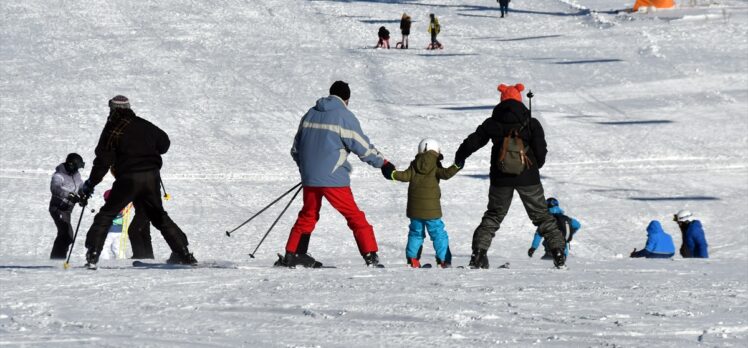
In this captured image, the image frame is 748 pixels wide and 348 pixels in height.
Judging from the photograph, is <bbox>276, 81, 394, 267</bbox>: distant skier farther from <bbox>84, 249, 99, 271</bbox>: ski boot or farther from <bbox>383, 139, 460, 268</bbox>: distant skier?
<bbox>84, 249, 99, 271</bbox>: ski boot

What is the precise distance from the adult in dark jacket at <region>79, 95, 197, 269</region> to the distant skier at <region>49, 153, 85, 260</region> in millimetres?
3599

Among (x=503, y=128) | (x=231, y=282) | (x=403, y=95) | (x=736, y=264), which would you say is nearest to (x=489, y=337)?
(x=231, y=282)

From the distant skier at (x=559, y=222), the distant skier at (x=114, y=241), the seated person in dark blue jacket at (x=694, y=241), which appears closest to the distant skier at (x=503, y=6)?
the distant skier at (x=559, y=222)

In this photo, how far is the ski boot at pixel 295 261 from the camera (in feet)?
27.9

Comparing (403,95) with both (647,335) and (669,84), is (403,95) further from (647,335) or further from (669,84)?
(647,335)

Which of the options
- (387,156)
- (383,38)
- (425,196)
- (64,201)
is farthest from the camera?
(383,38)

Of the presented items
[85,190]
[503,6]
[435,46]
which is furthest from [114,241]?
[503,6]

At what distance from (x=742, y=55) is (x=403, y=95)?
887 cm

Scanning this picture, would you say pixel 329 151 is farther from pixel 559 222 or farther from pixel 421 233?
pixel 559 222

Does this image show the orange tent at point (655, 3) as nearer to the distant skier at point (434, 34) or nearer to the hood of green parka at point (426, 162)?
the distant skier at point (434, 34)

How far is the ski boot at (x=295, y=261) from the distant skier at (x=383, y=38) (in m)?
22.3

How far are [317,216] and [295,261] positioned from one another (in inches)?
14.2

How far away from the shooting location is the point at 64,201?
11969 mm

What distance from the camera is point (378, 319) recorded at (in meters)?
6.08
